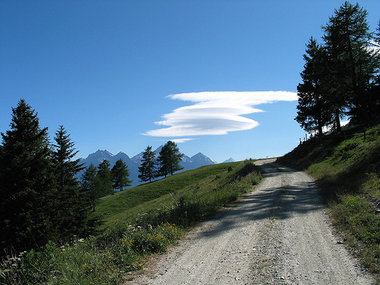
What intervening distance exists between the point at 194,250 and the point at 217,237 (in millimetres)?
1203

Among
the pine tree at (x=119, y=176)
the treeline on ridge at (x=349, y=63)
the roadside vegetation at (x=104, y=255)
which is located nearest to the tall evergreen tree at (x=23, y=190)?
the roadside vegetation at (x=104, y=255)

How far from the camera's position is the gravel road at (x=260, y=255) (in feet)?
15.6

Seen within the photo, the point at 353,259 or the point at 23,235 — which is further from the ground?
the point at 353,259

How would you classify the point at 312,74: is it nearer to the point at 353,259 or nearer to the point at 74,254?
the point at 353,259

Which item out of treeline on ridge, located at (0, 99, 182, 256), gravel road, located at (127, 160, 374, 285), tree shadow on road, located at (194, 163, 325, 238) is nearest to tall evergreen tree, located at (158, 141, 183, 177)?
treeline on ridge, located at (0, 99, 182, 256)

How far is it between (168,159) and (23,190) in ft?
238

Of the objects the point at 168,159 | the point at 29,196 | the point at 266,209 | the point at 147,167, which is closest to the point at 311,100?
the point at 266,209

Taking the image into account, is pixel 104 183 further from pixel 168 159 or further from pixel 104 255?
pixel 104 255

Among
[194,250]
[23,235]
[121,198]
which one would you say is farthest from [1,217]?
[121,198]

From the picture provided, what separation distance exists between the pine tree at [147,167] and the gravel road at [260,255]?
297 feet

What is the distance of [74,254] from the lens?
577 cm

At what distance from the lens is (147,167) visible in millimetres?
98000

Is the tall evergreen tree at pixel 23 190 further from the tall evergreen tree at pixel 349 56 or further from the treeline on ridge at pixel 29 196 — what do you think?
the tall evergreen tree at pixel 349 56

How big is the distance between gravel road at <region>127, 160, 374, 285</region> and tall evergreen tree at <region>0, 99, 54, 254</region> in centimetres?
1768
